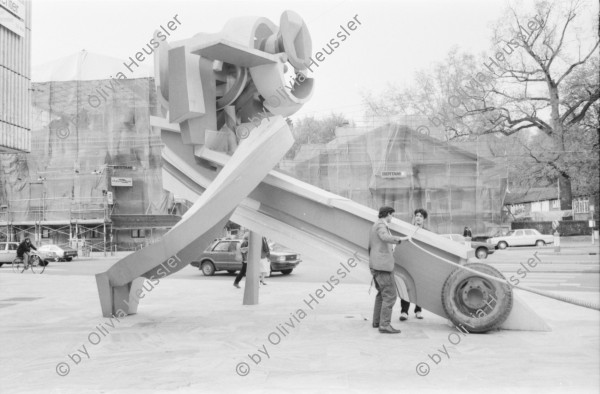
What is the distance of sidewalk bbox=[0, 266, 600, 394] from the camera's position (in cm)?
561

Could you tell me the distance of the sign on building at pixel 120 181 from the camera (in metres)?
38.6

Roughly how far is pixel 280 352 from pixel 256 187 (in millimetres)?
3365

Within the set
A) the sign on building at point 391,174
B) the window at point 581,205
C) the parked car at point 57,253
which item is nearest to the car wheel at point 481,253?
the sign on building at point 391,174

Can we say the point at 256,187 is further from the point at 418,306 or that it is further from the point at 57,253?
the point at 57,253

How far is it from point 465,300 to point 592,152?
101 ft

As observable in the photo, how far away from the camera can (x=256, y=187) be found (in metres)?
9.68

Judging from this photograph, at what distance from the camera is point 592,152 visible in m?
34.8

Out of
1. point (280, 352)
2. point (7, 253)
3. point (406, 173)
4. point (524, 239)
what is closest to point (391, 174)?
point (406, 173)

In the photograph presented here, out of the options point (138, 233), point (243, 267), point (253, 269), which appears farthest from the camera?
point (138, 233)

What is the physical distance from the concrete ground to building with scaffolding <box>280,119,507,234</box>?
22.8m

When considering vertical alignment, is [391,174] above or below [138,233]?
above

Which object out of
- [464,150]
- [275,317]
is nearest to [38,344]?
[275,317]

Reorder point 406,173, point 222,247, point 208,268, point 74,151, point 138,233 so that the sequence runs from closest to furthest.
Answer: point 208,268, point 222,247, point 406,173, point 74,151, point 138,233

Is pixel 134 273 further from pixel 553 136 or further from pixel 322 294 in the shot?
pixel 553 136
